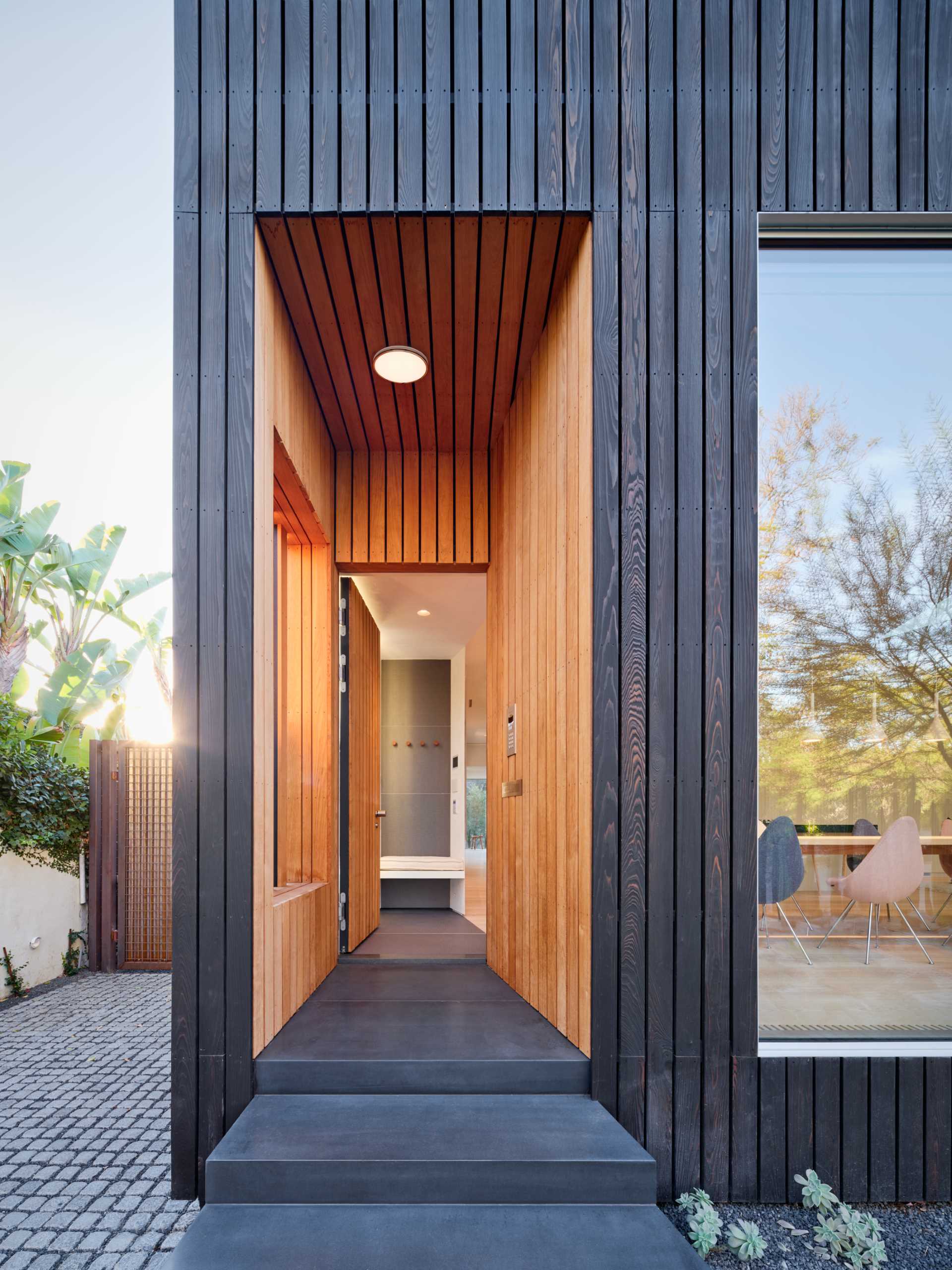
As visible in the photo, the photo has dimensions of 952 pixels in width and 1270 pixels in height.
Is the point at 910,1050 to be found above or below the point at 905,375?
below

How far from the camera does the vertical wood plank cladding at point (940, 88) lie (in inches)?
118

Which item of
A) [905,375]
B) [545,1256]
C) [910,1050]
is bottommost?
[545,1256]

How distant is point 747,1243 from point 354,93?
13.5 ft

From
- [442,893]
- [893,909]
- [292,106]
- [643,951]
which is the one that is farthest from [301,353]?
[442,893]

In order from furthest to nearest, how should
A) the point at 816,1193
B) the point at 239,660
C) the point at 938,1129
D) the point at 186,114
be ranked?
the point at 186,114 → the point at 239,660 → the point at 938,1129 → the point at 816,1193

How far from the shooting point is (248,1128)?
2.54 m

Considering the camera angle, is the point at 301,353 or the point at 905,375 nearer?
the point at 905,375

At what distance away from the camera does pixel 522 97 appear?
9.84ft

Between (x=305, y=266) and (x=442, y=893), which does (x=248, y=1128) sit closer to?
(x=305, y=266)

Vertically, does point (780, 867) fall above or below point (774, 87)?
below

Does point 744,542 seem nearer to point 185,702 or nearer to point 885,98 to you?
point 885,98

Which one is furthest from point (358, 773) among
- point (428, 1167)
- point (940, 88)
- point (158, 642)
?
point (158, 642)

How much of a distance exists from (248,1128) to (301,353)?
3.33 meters

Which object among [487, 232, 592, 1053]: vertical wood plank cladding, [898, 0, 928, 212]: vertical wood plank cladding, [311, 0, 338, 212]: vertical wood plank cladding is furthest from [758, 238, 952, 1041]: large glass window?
[311, 0, 338, 212]: vertical wood plank cladding
